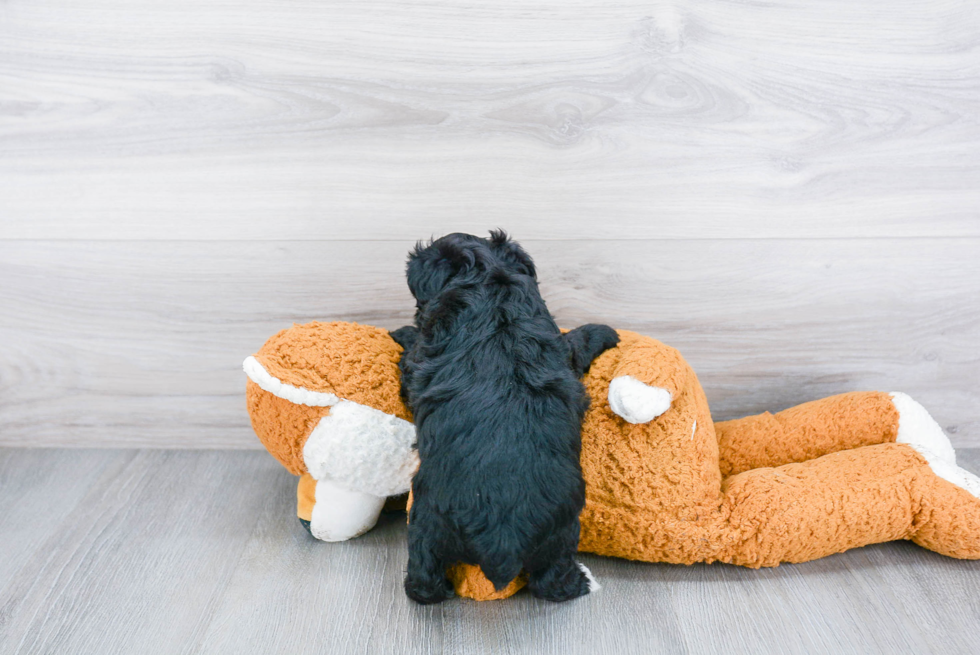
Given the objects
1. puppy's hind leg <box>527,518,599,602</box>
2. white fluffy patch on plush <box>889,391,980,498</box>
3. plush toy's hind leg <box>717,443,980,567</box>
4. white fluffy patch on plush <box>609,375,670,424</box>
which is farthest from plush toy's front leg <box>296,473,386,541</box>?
white fluffy patch on plush <box>889,391,980,498</box>

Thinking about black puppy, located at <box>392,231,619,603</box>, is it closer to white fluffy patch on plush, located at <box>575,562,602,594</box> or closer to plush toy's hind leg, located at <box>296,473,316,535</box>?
white fluffy patch on plush, located at <box>575,562,602,594</box>

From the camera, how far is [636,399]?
864 mm

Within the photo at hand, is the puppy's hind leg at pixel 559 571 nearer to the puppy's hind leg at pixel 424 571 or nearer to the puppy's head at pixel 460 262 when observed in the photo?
the puppy's hind leg at pixel 424 571

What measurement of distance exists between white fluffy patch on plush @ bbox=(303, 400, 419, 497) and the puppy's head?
176 millimetres

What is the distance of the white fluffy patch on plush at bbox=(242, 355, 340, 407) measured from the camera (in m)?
0.90

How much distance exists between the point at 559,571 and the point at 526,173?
2.06 feet

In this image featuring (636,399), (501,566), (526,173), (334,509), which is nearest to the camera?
(501,566)

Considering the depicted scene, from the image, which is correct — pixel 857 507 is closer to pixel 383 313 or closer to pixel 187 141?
pixel 383 313

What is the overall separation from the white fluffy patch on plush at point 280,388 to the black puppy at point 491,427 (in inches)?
5.2

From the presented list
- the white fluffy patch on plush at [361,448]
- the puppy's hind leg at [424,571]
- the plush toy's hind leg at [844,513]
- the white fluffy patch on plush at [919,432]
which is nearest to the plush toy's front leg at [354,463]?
the white fluffy patch on plush at [361,448]

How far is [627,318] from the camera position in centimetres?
119

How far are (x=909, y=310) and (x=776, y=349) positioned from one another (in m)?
0.23

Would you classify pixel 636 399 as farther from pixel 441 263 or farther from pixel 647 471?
pixel 441 263

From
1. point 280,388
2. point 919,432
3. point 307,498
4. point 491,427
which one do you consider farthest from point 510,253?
point 919,432
